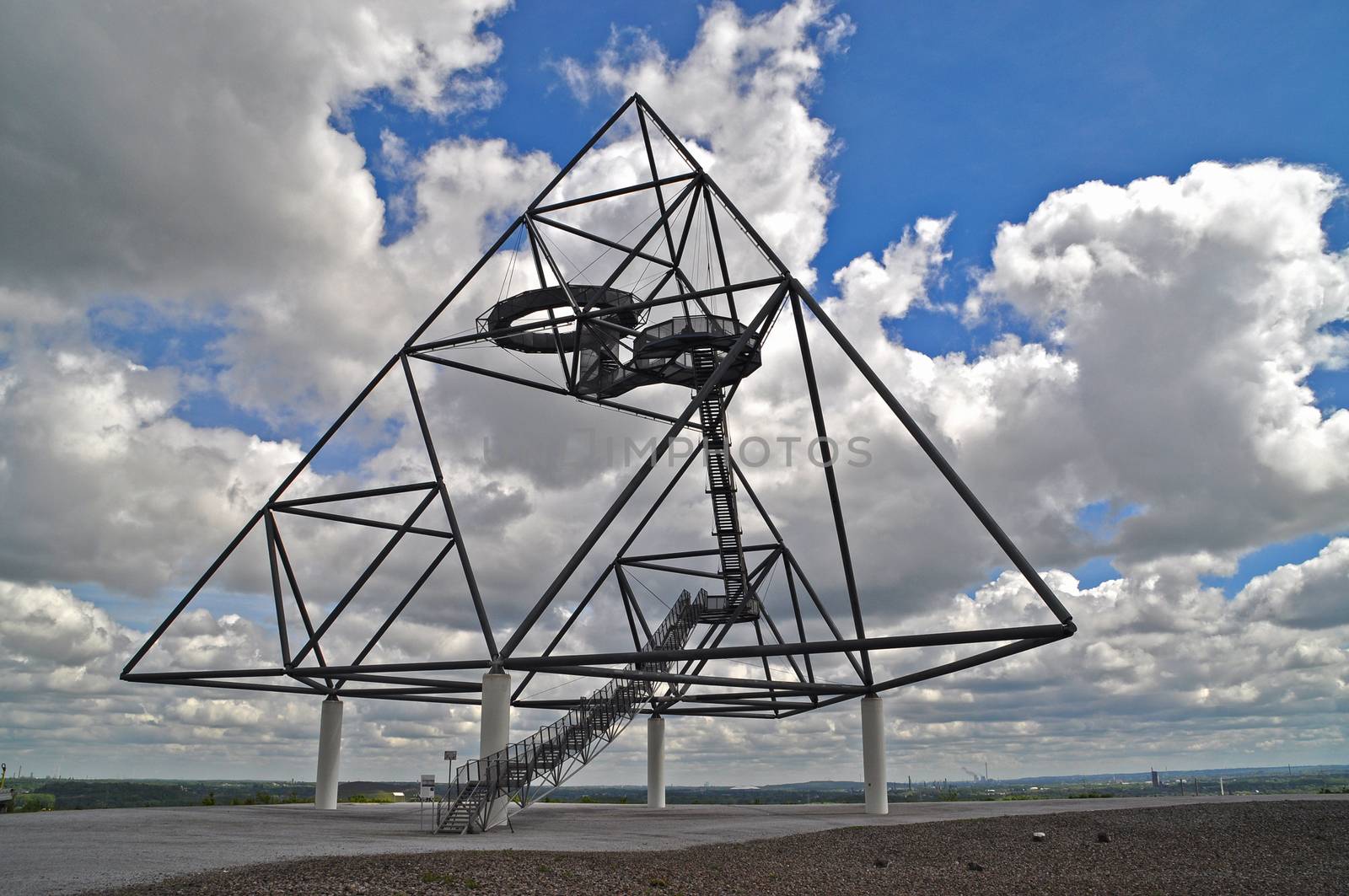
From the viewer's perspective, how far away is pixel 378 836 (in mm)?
20656

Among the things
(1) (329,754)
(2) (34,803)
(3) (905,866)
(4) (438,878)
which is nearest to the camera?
(4) (438,878)

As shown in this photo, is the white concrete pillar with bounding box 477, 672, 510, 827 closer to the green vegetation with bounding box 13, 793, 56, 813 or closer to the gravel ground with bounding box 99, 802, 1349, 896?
the gravel ground with bounding box 99, 802, 1349, 896

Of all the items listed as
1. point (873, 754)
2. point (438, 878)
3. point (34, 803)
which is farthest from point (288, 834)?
point (34, 803)

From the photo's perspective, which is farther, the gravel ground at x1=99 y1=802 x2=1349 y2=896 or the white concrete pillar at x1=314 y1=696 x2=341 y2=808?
the white concrete pillar at x1=314 y1=696 x2=341 y2=808

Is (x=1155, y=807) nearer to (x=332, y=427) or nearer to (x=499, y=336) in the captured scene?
(x=499, y=336)

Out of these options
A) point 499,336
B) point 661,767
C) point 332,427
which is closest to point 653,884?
point 499,336

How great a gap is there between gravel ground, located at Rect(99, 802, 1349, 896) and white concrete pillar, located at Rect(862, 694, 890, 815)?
27.0 ft

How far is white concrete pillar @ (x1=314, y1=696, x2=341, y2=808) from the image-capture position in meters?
35.0

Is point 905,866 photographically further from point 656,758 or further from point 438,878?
point 656,758

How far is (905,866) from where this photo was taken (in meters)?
17.2

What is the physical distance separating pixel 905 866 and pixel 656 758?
24.4 meters

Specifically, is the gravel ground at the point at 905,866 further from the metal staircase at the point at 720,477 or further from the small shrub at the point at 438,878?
the metal staircase at the point at 720,477

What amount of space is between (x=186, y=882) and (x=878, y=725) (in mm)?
23300

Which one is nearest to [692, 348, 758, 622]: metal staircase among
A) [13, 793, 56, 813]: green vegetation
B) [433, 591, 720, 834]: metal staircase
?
[433, 591, 720, 834]: metal staircase
